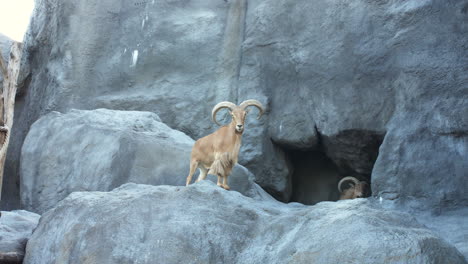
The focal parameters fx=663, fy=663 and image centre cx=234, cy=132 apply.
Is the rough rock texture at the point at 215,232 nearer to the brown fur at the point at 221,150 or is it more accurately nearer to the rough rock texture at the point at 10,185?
the brown fur at the point at 221,150

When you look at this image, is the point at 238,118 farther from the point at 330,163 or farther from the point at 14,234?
the point at 330,163

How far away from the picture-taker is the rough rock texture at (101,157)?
12.2 metres

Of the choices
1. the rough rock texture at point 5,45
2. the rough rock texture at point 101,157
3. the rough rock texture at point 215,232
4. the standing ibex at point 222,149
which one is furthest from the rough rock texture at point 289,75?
the rough rock texture at point 215,232

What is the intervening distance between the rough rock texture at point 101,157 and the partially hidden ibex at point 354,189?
270 centimetres

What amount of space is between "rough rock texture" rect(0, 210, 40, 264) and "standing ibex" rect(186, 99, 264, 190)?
266cm

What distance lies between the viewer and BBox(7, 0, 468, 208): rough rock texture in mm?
11672

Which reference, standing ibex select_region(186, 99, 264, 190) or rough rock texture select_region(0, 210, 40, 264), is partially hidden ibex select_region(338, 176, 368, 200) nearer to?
standing ibex select_region(186, 99, 264, 190)

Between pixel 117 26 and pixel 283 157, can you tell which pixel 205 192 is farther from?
pixel 117 26

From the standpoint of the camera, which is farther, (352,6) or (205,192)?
(352,6)

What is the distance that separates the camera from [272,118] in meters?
14.2

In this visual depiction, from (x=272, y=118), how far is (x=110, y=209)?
19.8ft

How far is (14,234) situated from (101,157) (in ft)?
9.74

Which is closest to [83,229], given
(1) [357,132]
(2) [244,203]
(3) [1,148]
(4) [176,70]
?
(3) [1,148]

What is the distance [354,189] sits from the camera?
13.9m
